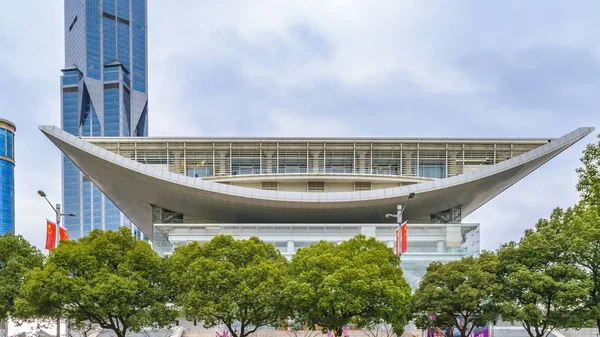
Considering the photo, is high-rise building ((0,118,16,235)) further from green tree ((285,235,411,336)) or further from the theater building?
green tree ((285,235,411,336))

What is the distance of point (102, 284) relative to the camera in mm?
21203

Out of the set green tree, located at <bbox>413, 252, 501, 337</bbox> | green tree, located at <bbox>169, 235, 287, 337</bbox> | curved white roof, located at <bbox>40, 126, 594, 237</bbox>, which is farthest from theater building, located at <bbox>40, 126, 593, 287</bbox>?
green tree, located at <bbox>169, 235, 287, 337</bbox>

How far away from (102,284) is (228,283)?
482 cm

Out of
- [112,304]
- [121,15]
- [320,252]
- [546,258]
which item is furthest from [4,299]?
[121,15]

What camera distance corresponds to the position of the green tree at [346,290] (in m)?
A: 21.3

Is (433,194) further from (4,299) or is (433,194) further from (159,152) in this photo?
(4,299)

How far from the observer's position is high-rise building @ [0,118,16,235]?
351 feet

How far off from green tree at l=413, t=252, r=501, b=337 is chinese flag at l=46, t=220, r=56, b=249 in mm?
16842

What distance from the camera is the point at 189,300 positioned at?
2170 centimetres

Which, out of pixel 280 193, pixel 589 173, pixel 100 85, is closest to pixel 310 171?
pixel 280 193

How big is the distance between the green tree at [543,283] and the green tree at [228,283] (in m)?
9.50

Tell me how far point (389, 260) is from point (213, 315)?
7749 millimetres

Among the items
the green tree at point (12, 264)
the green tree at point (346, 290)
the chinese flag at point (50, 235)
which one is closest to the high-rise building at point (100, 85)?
the green tree at point (12, 264)

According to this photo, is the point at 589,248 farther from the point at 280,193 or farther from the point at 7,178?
the point at 7,178
